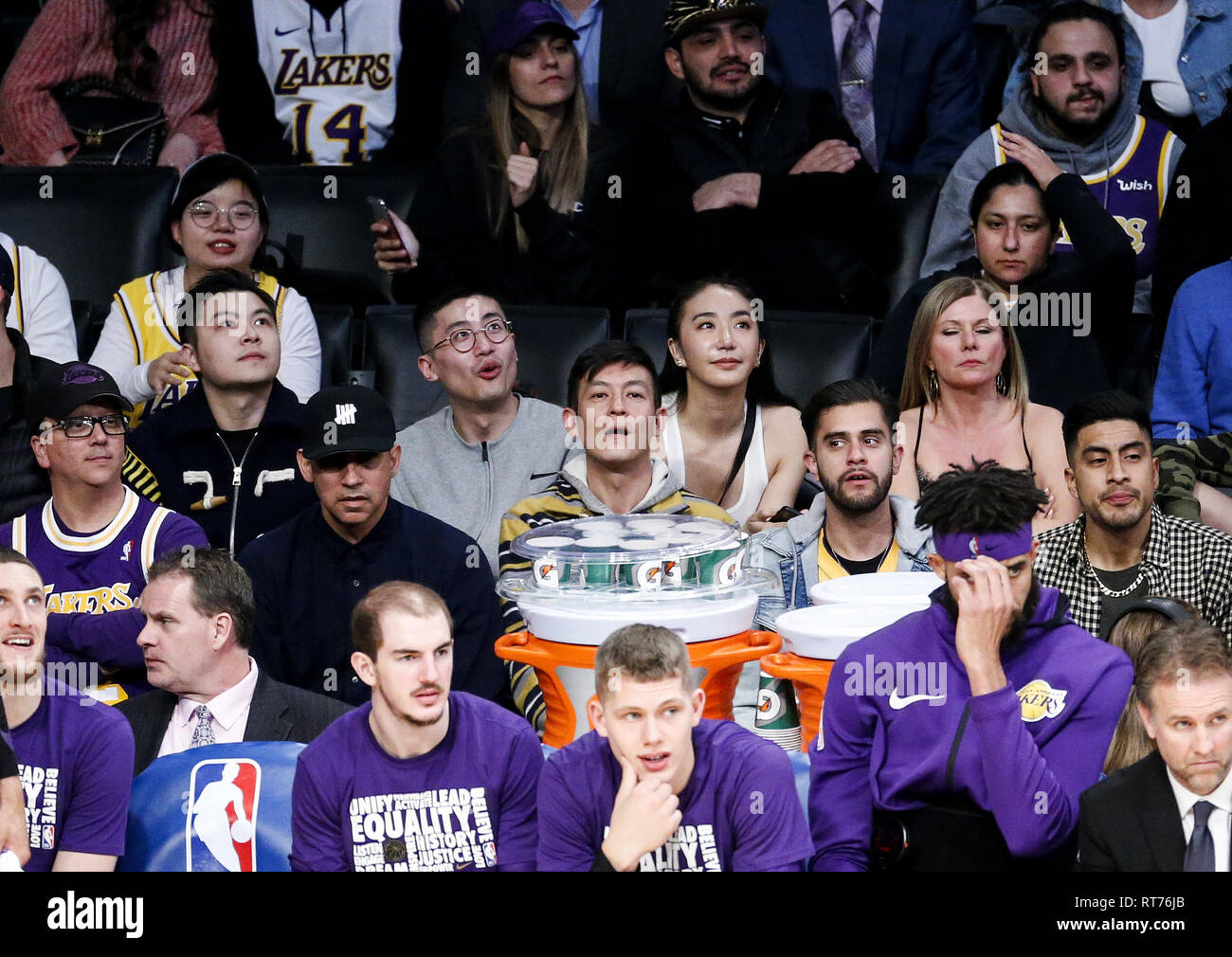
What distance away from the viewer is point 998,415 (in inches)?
204

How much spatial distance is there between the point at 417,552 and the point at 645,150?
2051mm

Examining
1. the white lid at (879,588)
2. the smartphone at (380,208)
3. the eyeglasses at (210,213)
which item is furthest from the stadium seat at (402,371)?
the white lid at (879,588)

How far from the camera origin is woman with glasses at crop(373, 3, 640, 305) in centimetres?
580

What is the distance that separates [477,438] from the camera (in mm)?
→ 5223

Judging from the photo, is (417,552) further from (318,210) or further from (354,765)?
(318,210)

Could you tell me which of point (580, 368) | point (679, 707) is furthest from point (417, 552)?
point (679, 707)

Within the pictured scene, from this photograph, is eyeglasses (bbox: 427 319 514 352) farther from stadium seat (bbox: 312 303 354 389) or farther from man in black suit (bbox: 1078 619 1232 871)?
man in black suit (bbox: 1078 619 1232 871)

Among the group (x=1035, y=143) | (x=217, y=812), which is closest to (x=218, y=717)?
(x=217, y=812)

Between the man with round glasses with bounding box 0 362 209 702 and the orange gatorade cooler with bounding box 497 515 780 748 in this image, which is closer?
the orange gatorade cooler with bounding box 497 515 780 748

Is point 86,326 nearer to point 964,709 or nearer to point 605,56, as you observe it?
point 605,56

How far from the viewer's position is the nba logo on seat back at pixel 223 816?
11.8 feet

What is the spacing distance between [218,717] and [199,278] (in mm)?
2104

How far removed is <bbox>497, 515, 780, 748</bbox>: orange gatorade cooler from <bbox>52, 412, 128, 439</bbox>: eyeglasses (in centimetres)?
130

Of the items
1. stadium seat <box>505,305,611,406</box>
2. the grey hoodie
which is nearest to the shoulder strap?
stadium seat <box>505,305,611,406</box>
